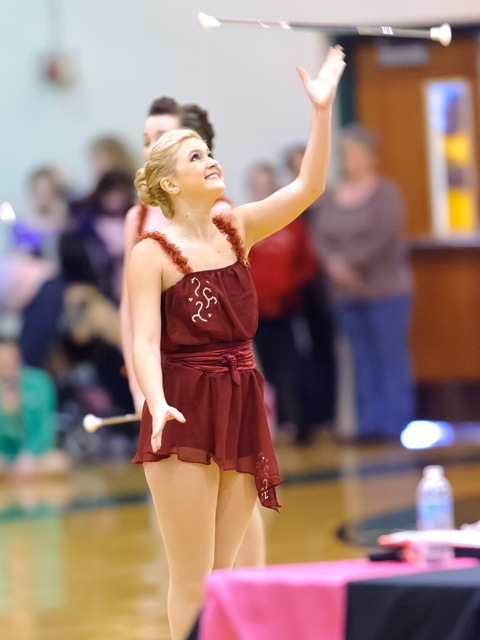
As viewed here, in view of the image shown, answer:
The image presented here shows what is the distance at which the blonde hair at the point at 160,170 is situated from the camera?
3.34 m

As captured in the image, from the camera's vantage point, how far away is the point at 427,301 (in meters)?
9.41

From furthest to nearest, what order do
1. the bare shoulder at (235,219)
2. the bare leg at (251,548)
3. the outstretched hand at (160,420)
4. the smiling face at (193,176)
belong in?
the bare leg at (251,548) < the bare shoulder at (235,219) < the smiling face at (193,176) < the outstretched hand at (160,420)

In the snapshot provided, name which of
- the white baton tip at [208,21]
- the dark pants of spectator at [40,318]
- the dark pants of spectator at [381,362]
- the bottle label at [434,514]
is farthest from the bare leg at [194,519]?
the dark pants of spectator at [381,362]

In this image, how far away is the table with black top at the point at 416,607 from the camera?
249 centimetres

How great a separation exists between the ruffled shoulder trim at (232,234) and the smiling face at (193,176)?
12 centimetres

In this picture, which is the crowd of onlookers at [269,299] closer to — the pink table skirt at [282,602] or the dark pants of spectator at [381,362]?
the dark pants of spectator at [381,362]

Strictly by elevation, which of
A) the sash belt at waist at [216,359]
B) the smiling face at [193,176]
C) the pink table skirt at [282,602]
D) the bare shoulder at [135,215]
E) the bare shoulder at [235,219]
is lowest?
the pink table skirt at [282,602]

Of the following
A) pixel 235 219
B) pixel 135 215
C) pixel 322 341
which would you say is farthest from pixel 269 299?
pixel 235 219

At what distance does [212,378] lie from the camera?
3301 millimetres

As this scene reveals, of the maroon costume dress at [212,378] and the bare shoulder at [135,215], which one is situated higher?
the bare shoulder at [135,215]

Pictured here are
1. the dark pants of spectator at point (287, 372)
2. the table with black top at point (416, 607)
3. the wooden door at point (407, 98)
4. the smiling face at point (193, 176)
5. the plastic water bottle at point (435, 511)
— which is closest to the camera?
the table with black top at point (416, 607)

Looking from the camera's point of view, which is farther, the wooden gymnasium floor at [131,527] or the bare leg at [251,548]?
the wooden gymnasium floor at [131,527]

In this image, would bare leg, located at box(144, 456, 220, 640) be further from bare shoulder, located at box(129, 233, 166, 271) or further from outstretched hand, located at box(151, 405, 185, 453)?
bare shoulder, located at box(129, 233, 166, 271)

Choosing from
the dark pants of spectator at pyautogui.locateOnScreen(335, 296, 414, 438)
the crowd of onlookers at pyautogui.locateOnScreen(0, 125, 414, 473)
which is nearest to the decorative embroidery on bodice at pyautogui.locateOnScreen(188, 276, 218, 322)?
the crowd of onlookers at pyautogui.locateOnScreen(0, 125, 414, 473)
